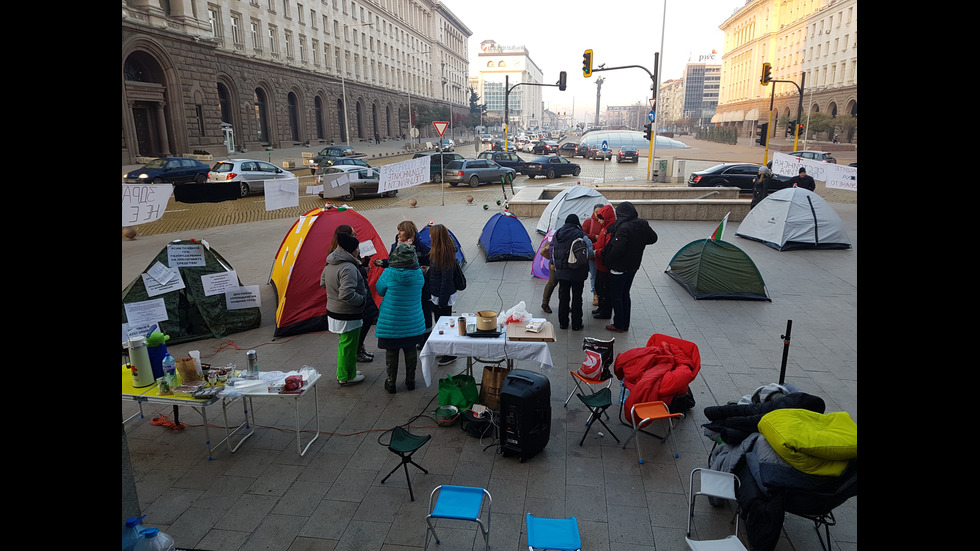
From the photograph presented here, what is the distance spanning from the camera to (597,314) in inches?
356

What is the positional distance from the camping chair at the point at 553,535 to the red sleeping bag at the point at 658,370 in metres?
1.99

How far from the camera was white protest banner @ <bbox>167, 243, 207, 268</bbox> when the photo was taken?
25.5 feet

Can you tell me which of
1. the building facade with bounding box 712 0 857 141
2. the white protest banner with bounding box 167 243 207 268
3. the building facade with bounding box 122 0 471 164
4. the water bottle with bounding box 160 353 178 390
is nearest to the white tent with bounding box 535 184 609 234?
the building facade with bounding box 712 0 857 141

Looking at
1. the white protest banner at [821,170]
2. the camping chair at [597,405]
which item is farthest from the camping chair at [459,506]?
the white protest banner at [821,170]

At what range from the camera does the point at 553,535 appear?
12.0ft

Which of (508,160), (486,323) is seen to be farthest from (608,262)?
(508,160)

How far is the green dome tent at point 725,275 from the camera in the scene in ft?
32.8

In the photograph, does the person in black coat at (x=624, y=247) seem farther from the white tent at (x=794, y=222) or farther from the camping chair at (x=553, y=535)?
the white tent at (x=794, y=222)

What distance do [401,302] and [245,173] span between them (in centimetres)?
1998
